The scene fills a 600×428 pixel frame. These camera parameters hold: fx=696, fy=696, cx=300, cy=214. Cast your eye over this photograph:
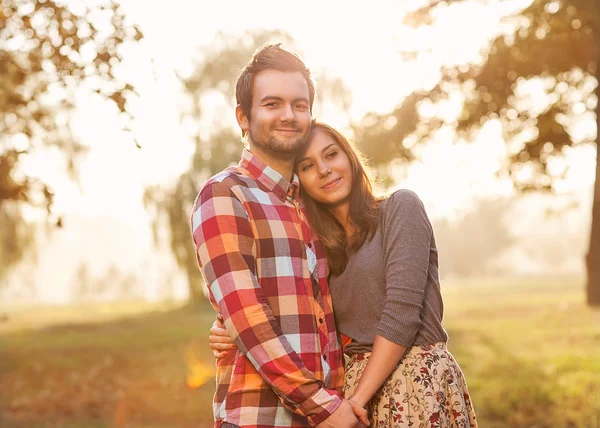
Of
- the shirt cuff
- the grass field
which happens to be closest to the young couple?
the shirt cuff

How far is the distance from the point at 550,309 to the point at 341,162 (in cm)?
1381

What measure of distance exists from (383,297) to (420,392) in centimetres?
37

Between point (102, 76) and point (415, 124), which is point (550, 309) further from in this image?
point (102, 76)

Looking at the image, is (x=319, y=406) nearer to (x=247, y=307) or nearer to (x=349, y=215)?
(x=247, y=307)

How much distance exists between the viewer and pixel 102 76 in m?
3.67

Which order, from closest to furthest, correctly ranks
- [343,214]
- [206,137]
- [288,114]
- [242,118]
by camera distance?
[288,114] → [242,118] → [343,214] → [206,137]

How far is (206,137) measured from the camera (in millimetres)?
16891

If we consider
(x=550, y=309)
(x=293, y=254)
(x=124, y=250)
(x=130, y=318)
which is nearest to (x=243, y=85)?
(x=293, y=254)

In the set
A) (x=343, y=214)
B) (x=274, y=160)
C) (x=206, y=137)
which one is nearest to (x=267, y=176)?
(x=274, y=160)

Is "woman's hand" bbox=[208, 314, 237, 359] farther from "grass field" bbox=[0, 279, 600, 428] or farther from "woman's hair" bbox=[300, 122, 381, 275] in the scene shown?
"grass field" bbox=[0, 279, 600, 428]

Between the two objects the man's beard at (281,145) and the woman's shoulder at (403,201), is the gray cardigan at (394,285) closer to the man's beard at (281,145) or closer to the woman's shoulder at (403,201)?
the woman's shoulder at (403,201)

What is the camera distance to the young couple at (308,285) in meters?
2.32

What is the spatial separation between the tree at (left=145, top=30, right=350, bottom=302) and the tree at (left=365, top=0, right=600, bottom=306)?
5.96 metres

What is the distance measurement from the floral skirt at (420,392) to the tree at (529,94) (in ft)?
20.8
